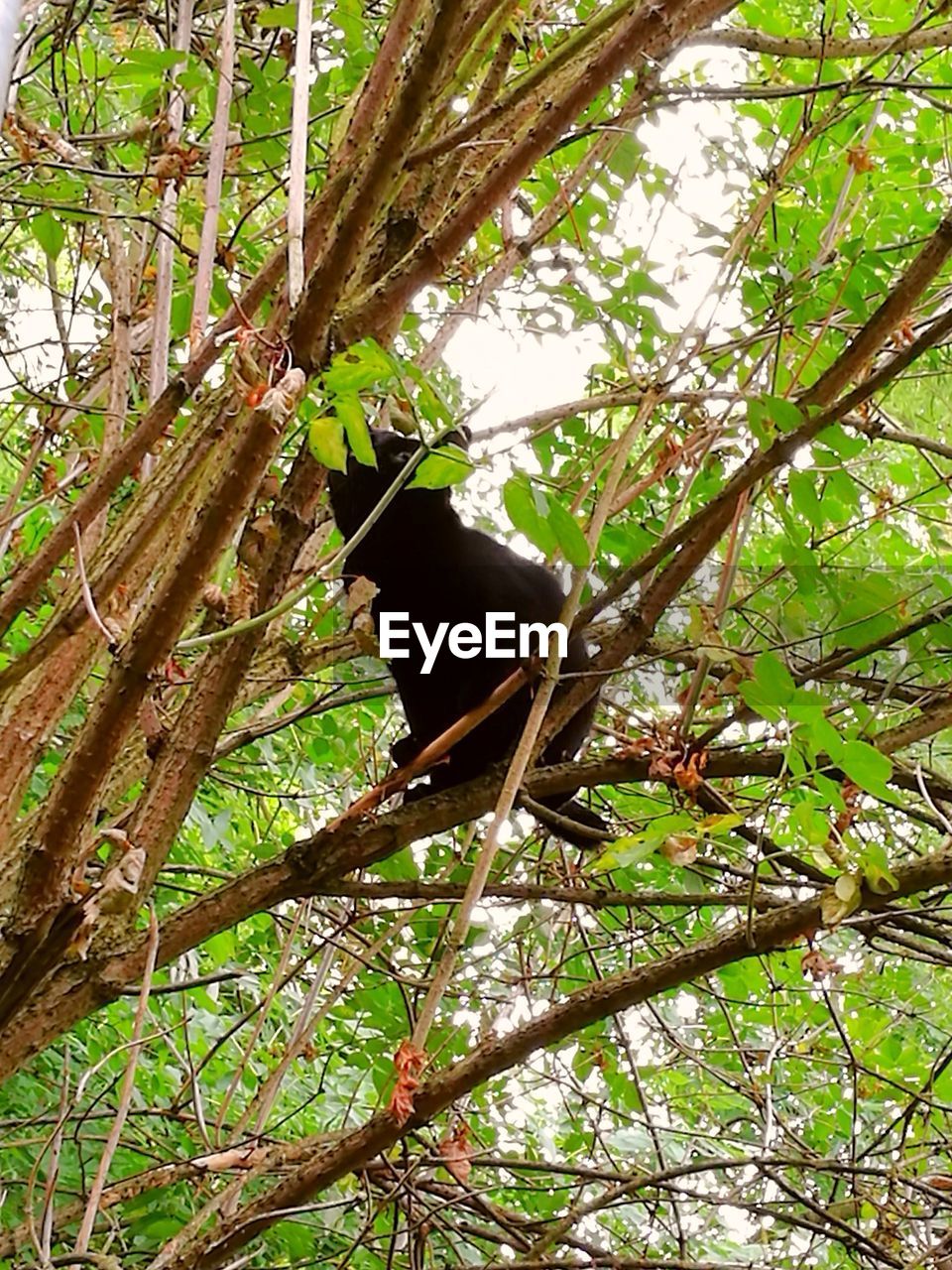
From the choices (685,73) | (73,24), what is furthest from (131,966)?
(685,73)

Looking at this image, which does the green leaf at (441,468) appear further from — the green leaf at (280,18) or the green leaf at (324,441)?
the green leaf at (280,18)

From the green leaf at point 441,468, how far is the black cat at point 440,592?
121 cm

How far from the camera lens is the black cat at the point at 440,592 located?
2.45 m

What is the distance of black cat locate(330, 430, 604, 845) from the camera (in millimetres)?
2449

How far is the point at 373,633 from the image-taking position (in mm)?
1762

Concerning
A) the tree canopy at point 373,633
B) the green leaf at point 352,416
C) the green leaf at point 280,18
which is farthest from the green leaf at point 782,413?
the green leaf at point 280,18

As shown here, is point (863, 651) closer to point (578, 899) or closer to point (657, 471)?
point (657, 471)

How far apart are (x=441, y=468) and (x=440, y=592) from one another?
1.55m

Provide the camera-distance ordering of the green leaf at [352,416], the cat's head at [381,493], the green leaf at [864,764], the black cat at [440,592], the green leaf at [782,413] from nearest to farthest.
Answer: the green leaf at [352,416]
the green leaf at [864,764]
the green leaf at [782,413]
the black cat at [440,592]
the cat's head at [381,493]

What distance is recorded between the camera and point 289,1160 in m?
1.81

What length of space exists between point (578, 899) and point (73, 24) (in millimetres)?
1758

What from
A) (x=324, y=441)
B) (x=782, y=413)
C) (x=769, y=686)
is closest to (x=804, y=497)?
(x=782, y=413)

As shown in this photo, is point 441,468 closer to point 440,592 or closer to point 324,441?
point 324,441

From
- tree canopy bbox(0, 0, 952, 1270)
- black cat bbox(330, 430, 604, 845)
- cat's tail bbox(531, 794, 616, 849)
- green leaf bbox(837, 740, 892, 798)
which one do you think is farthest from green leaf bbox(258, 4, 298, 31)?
green leaf bbox(837, 740, 892, 798)
